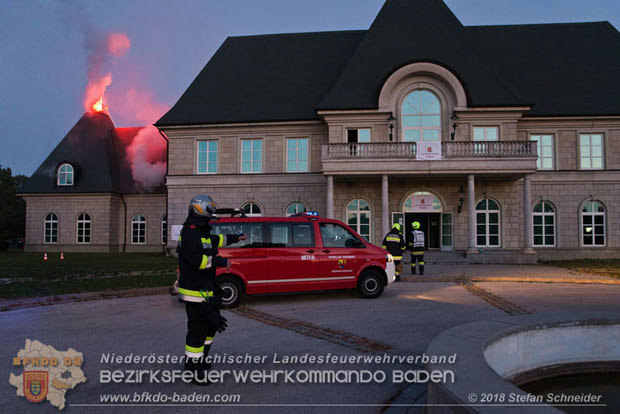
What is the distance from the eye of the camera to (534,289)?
1270cm

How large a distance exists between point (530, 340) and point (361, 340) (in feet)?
7.94

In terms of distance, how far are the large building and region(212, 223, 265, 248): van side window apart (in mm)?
12746

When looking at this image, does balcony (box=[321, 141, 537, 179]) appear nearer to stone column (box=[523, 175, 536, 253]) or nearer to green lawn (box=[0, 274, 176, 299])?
stone column (box=[523, 175, 536, 253])

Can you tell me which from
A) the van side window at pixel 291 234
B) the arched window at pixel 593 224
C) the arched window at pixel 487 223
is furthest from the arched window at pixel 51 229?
the arched window at pixel 593 224

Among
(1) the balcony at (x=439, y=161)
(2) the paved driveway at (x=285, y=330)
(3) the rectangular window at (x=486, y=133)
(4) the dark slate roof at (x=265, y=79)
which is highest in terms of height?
(4) the dark slate roof at (x=265, y=79)

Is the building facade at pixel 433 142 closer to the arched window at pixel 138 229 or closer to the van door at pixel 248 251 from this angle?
the arched window at pixel 138 229

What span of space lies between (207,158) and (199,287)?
23274mm

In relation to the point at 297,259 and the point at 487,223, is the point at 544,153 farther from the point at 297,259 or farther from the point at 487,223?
the point at 297,259

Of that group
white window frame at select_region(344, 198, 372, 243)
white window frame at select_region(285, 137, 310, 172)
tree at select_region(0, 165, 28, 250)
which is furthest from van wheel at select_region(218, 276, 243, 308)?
tree at select_region(0, 165, 28, 250)

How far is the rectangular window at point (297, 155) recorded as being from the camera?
26.6m

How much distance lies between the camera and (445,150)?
22.4 metres

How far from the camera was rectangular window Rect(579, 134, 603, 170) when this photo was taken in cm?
2530

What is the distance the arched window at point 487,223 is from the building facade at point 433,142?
0.08m

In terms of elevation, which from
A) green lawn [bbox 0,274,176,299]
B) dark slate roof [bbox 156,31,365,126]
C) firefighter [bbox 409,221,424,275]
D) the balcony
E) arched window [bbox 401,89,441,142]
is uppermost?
dark slate roof [bbox 156,31,365,126]
